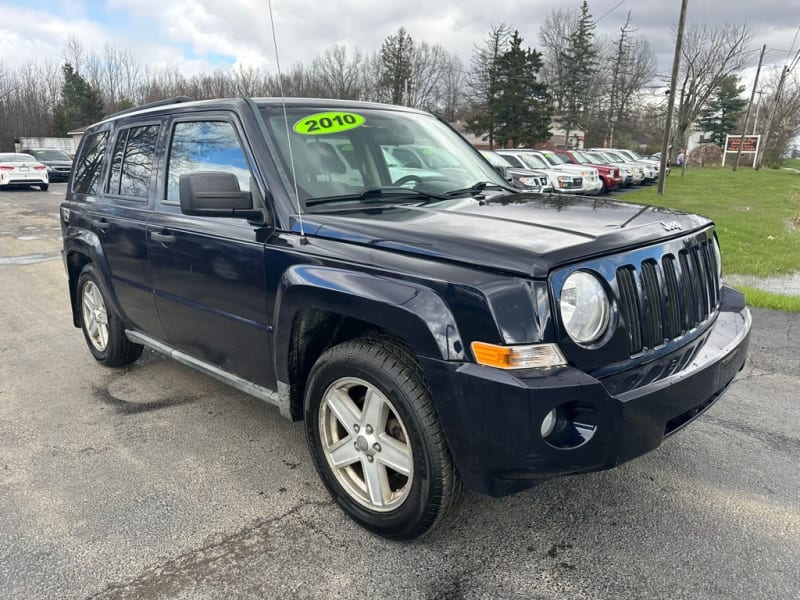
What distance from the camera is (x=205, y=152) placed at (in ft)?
11.2

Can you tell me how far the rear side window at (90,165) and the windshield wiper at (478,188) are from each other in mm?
2731

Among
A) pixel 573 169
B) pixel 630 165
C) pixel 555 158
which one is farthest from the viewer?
pixel 630 165

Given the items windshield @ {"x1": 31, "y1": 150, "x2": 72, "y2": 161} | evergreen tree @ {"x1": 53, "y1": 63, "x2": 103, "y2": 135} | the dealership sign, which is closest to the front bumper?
windshield @ {"x1": 31, "y1": 150, "x2": 72, "y2": 161}

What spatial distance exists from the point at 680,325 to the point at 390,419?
127cm

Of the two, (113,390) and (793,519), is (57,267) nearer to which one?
(113,390)

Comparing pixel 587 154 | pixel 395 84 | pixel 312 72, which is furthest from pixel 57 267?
pixel 395 84

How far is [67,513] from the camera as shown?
2908 millimetres

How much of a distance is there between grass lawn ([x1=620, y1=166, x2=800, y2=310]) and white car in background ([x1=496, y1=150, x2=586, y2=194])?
8.95ft

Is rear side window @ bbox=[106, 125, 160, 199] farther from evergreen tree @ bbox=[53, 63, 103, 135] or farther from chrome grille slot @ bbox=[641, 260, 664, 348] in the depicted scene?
evergreen tree @ bbox=[53, 63, 103, 135]

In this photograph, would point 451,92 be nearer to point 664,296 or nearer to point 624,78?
point 624,78

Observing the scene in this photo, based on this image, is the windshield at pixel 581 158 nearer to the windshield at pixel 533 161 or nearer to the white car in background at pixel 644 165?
the white car in background at pixel 644 165

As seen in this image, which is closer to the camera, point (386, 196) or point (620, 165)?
Answer: point (386, 196)

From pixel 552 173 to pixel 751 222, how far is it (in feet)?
19.7

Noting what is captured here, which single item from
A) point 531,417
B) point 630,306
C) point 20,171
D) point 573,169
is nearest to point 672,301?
point 630,306
